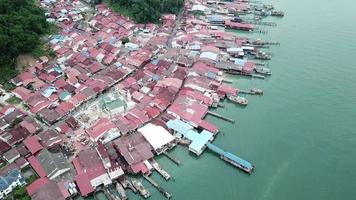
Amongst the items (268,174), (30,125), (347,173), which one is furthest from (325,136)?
(30,125)

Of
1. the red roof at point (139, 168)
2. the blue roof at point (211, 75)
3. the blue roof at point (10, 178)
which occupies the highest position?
the blue roof at point (211, 75)

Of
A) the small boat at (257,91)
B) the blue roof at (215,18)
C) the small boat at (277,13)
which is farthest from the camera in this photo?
the small boat at (277,13)

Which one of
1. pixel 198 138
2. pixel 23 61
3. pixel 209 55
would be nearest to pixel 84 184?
pixel 198 138

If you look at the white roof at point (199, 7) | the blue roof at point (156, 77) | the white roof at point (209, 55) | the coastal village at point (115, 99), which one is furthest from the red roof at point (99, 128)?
the white roof at point (199, 7)

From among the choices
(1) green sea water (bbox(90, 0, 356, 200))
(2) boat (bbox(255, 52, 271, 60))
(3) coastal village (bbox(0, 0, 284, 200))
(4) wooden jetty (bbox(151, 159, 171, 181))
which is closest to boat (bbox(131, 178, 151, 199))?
(3) coastal village (bbox(0, 0, 284, 200))

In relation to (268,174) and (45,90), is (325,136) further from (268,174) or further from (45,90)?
(45,90)

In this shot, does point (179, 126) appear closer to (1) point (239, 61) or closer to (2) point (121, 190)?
(2) point (121, 190)

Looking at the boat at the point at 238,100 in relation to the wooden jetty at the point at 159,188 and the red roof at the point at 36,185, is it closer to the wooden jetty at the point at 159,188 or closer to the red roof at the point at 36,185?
the wooden jetty at the point at 159,188

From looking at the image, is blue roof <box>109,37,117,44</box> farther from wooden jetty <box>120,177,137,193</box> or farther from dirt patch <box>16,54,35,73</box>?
wooden jetty <box>120,177,137,193</box>
